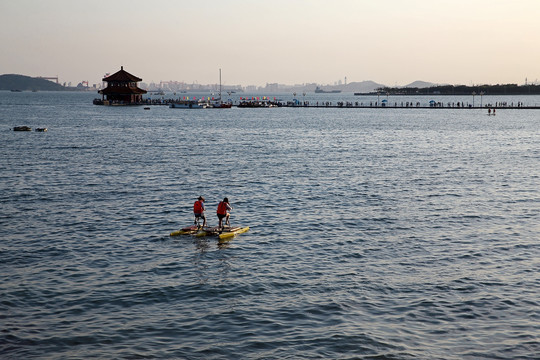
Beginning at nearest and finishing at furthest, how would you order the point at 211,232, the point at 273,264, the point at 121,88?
the point at 273,264, the point at 211,232, the point at 121,88

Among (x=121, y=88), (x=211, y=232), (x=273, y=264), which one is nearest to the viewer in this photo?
(x=273, y=264)

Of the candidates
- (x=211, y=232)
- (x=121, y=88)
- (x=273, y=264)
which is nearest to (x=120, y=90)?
(x=121, y=88)

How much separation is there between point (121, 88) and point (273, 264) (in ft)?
552

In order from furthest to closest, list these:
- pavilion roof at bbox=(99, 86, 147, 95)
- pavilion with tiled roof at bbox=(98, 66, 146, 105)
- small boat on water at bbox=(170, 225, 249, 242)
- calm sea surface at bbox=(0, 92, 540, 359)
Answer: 1. pavilion roof at bbox=(99, 86, 147, 95)
2. pavilion with tiled roof at bbox=(98, 66, 146, 105)
3. small boat on water at bbox=(170, 225, 249, 242)
4. calm sea surface at bbox=(0, 92, 540, 359)

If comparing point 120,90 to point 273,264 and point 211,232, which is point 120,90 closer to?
point 211,232

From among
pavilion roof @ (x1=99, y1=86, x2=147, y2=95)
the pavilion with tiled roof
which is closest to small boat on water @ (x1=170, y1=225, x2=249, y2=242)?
the pavilion with tiled roof

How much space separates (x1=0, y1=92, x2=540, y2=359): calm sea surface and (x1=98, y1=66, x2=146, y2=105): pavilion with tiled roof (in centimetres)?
12631

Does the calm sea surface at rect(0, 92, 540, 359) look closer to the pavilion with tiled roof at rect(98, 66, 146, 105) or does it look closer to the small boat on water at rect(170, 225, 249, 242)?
the small boat on water at rect(170, 225, 249, 242)

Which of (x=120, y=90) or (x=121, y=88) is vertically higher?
A: (x=121, y=88)

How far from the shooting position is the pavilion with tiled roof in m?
182

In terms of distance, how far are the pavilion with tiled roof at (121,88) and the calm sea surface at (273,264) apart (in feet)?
414

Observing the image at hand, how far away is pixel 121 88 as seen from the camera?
18525 cm

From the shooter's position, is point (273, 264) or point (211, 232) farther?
point (211, 232)

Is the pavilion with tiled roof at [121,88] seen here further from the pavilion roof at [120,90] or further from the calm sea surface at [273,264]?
the calm sea surface at [273,264]
